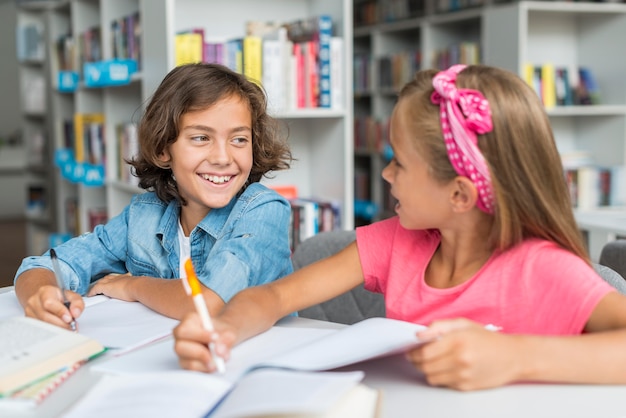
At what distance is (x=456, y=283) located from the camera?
1.21 meters

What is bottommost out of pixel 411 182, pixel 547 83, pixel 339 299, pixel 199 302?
pixel 339 299

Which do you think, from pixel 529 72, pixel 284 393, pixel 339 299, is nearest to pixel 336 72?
pixel 529 72

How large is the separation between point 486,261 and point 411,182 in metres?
0.17

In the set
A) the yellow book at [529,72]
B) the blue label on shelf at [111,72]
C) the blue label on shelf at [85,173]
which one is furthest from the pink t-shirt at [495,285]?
the yellow book at [529,72]

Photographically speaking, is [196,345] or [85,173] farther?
[85,173]

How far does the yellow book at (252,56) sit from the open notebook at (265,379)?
1.95m

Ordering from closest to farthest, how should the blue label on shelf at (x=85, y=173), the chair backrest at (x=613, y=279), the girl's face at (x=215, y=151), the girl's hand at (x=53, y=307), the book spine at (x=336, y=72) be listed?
the girl's hand at (x=53, y=307) → the chair backrest at (x=613, y=279) → the girl's face at (x=215, y=151) → the book spine at (x=336, y=72) → the blue label on shelf at (x=85, y=173)

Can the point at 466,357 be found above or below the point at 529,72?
below

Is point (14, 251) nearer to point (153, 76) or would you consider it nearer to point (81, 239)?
point (153, 76)

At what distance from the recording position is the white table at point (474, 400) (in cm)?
87

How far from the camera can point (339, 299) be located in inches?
70.2

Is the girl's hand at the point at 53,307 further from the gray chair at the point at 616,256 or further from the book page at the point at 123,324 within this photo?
the gray chair at the point at 616,256

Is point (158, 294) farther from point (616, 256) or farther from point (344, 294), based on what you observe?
point (616, 256)

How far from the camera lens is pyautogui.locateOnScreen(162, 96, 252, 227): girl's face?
1.56 metres
